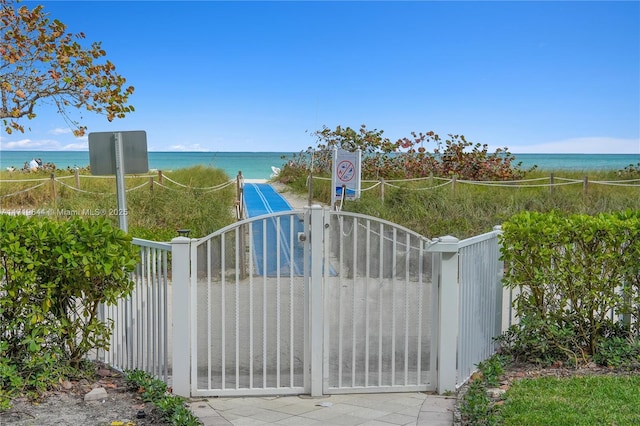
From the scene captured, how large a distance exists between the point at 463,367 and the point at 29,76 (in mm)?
7173

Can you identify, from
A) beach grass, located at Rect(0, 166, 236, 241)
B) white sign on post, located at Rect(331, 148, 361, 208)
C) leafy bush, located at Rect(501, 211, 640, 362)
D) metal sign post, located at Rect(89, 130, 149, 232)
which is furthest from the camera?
white sign on post, located at Rect(331, 148, 361, 208)

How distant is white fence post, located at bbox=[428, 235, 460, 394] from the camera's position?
5.59m

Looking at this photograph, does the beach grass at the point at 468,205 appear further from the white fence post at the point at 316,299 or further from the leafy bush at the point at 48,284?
the leafy bush at the point at 48,284

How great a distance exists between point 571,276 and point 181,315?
11.8 ft

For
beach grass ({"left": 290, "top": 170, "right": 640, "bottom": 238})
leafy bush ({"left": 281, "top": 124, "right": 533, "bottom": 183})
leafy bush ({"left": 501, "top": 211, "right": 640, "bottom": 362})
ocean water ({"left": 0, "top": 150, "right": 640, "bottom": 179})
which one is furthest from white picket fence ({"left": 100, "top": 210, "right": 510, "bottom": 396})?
ocean water ({"left": 0, "top": 150, "right": 640, "bottom": 179})

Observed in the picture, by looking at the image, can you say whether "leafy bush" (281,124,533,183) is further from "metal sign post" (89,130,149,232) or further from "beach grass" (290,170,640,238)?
"metal sign post" (89,130,149,232)

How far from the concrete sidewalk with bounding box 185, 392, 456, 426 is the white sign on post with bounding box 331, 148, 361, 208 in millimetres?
8078

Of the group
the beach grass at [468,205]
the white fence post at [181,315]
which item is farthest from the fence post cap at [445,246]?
the beach grass at [468,205]

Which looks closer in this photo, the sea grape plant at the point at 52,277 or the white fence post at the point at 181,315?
the sea grape plant at the point at 52,277

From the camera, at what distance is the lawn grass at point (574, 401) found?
470 cm

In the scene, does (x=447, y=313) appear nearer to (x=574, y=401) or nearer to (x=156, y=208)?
(x=574, y=401)

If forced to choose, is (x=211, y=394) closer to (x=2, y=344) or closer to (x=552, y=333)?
(x=2, y=344)

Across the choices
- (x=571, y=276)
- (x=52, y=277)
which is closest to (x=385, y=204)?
(x=571, y=276)

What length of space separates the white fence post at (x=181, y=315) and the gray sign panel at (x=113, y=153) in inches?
73.9
